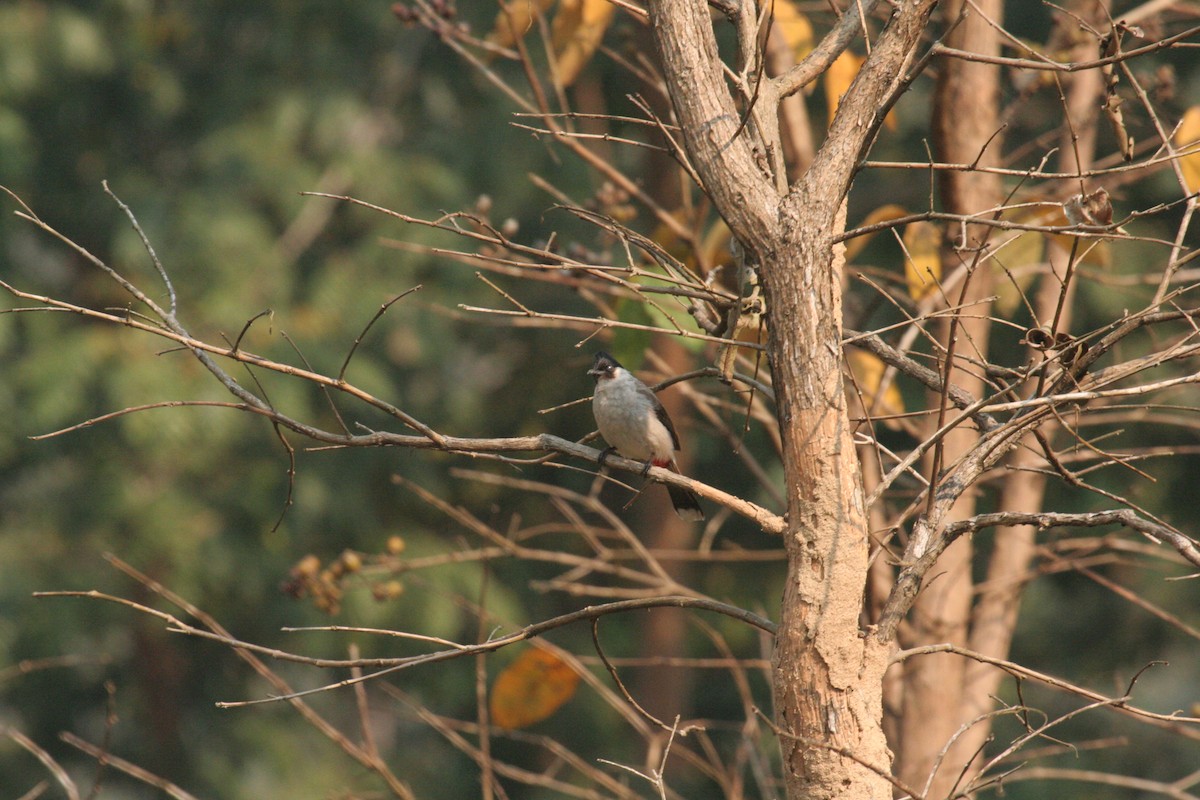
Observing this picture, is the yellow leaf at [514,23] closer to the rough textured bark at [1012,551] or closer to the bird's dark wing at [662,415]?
the bird's dark wing at [662,415]

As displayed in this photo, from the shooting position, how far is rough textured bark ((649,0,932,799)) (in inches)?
76.0

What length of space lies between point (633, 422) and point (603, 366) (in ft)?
1.20

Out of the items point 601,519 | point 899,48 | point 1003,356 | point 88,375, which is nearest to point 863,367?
point 899,48

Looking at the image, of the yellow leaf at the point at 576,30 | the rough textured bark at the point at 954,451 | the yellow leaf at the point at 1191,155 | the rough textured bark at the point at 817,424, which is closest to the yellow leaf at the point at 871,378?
the rough textured bark at the point at 954,451

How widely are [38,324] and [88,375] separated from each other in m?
0.95

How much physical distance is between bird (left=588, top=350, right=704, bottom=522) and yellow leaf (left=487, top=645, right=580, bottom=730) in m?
0.90

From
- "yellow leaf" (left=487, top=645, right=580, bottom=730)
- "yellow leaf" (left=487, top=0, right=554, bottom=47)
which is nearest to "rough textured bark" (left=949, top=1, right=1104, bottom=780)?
"yellow leaf" (left=487, top=645, right=580, bottom=730)

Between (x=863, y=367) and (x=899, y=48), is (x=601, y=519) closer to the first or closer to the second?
(x=863, y=367)

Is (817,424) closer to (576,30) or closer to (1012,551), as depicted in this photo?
(576,30)

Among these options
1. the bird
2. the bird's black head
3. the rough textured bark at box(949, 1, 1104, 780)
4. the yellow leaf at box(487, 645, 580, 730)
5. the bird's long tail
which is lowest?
the yellow leaf at box(487, 645, 580, 730)

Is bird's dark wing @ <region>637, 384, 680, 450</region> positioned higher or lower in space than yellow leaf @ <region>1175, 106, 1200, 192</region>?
lower

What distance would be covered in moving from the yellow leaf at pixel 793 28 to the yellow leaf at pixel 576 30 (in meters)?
0.49

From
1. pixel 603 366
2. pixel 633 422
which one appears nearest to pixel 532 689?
pixel 633 422

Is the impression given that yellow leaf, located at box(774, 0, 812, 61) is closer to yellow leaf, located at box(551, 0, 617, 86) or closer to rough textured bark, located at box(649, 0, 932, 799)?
yellow leaf, located at box(551, 0, 617, 86)
